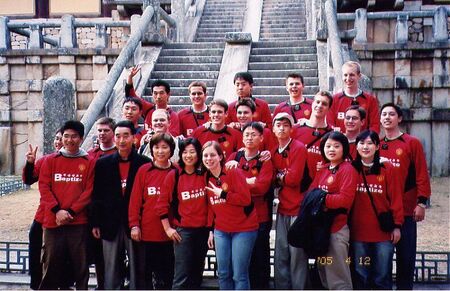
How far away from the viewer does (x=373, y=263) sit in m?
4.86

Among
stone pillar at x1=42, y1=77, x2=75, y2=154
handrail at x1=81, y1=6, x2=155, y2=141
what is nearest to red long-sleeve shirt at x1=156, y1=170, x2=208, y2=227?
stone pillar at x1=42, y1=77, x2=75, y2=154

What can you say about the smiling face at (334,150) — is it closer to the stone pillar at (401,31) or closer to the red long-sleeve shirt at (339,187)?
the red long-sleeve shirt at (339,187)

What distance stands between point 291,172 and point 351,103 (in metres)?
1.43

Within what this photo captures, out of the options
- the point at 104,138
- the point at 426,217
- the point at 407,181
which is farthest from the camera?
the point at 426,217

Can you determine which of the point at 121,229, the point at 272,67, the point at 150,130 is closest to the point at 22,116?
the point at 272,67

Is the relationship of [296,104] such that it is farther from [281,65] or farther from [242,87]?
[281,65]

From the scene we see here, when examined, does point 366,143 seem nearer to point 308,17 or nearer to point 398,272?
point 398,272

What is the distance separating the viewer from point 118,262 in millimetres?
5121

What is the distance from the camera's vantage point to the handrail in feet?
26.5

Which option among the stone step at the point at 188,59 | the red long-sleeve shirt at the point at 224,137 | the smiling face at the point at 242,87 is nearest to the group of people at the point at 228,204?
the red long-sleeve shirt at the point at 224,137

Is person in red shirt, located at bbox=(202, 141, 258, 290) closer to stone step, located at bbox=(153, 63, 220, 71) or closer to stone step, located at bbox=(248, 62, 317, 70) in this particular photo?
stone step, located at bbox=(248, 62, 317, 70)

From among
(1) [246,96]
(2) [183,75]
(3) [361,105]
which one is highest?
(2) [183,75]

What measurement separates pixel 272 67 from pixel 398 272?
5847mm

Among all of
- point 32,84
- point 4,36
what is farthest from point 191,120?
point 4,36
